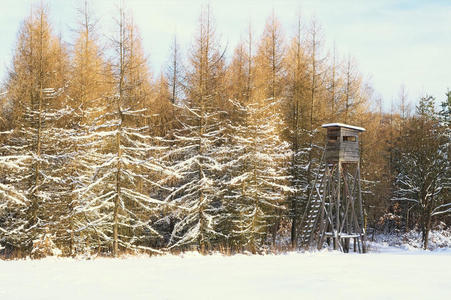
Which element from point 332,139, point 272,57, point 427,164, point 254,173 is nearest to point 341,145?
point 332,139

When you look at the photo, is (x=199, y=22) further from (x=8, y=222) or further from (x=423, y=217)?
A: (x=423, y=217)

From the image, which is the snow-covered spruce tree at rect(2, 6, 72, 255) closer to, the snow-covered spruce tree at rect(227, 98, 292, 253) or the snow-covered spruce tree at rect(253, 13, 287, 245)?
the snow-covered spruce tree at rect(227, 98, 292, 253)

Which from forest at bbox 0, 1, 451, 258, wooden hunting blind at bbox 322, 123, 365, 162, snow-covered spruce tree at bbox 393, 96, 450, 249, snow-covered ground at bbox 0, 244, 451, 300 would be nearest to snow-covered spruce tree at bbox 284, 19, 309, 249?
forest at bbox 0, 1, 451, 258

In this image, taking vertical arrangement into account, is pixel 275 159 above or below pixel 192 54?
below

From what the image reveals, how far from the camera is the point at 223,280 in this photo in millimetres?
6797

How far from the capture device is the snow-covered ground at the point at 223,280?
577cm

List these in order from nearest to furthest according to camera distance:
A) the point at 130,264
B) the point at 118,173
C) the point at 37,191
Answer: the point at 130,264 → the point at 118,173 → the point at 37,191

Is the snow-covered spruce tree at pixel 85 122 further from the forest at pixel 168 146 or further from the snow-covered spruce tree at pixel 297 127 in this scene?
the snow-covered spruce tree at pixel 297 127

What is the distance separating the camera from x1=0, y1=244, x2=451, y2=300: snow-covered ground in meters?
5.77

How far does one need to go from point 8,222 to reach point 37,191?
253cm

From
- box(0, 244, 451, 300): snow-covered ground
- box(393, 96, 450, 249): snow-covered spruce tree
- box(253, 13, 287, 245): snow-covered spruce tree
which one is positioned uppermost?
box(253, 13, 287, 245): snow-covered spruce tree

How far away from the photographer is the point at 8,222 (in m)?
17.8

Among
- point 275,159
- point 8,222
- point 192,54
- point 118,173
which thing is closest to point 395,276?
point 118,173

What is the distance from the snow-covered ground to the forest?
479 cm
